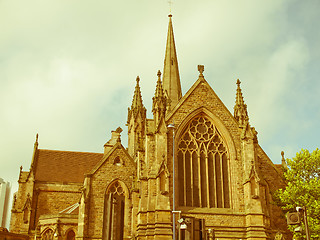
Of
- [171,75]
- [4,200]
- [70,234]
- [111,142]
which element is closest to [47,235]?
[70,234]

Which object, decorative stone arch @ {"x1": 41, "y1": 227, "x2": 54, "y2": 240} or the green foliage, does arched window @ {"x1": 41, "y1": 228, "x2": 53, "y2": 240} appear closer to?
decorative stone arch @ {"x1": 41, "y1": 227, "x2": 54, "y2": 240}

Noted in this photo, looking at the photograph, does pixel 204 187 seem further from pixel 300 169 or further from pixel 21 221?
pixel 21 221

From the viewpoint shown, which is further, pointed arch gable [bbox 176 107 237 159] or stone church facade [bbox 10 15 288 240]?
pointed arch gable [bbox 176 107 237 159]

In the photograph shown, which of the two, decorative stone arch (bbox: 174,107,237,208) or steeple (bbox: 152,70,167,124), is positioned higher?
steeple (bbox: 152,70,167,124)

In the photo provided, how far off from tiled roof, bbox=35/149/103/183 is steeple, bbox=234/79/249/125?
19.0 m

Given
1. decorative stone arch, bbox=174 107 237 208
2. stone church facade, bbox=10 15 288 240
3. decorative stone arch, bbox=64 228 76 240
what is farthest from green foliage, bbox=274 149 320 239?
decorative stone arch, bbox=64 228 76 240

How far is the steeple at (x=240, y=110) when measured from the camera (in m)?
30.4

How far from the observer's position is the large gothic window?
28.1m

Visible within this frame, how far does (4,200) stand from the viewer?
125m

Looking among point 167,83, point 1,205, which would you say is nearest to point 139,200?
point 167,83

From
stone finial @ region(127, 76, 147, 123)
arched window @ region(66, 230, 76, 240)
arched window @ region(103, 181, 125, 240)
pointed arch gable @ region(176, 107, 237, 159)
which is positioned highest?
stone finial @ region(127, 76, 147, 123)

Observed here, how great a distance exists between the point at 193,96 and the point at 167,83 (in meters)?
13.9

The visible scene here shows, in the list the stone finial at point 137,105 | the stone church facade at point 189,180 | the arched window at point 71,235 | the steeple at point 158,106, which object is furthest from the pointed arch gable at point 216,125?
the stone finial at point 137,105

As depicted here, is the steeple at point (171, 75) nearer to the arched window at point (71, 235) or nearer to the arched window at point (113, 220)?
the arched window at point (71, 235)
